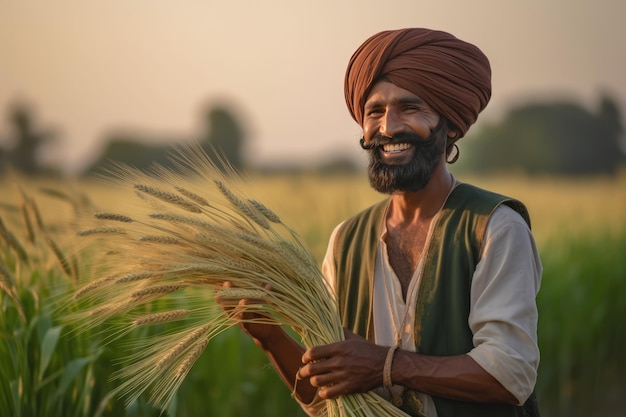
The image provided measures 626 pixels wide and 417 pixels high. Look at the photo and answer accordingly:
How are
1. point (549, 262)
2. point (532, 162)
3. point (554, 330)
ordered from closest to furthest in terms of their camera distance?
point (554, 330)
point (549, 262)
point (532, 162)

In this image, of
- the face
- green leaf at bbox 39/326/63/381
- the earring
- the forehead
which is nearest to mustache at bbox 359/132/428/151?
the face

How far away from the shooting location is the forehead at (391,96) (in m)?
2.61

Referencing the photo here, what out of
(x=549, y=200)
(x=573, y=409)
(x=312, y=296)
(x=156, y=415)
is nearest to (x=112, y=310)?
(x=312, y=296)

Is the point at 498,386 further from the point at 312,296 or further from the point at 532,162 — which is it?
the point at 532,162

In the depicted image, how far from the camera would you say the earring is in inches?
113

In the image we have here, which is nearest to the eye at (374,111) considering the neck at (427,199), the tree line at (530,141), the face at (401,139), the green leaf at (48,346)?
the face at (401,139)

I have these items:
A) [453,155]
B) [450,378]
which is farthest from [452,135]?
[450,378]

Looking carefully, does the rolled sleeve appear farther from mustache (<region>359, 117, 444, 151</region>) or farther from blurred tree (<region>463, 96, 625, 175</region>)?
blurred tree (<region>463, 96, 625, 175</region>)

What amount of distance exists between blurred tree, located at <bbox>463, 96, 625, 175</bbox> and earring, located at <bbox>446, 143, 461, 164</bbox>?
63.3 ft

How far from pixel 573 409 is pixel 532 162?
18.3 meters

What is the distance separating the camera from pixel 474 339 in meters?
2.38

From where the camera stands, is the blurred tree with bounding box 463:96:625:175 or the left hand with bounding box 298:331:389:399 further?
the blurred tree with bounding box 463:96:625:175

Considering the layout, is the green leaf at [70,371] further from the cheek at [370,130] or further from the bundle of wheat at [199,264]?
the cheek at [370,130]

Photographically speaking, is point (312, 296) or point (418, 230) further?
point (418, 230)
